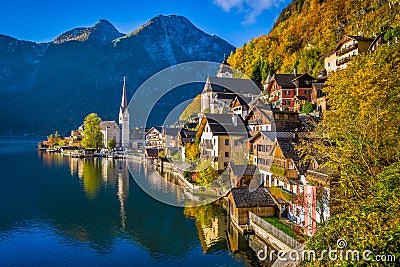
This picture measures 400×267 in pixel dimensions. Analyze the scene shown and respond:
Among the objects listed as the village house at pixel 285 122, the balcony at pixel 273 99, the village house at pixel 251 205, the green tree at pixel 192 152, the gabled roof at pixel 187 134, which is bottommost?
the village house at pixel 251 205

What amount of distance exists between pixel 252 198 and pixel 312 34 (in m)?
43.9

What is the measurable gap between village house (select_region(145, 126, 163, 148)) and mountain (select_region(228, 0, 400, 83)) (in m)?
24.6

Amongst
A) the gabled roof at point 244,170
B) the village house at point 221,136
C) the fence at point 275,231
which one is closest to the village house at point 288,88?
the village house at point 221,136

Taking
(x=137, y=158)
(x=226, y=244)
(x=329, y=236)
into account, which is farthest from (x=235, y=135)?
(x=137, y=158)

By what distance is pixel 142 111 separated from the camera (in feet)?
448

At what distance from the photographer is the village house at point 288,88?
4122 cm

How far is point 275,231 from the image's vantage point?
1752 cm

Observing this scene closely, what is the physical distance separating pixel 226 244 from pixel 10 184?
3366 cm

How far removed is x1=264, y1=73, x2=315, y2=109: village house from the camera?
4122 centimetres

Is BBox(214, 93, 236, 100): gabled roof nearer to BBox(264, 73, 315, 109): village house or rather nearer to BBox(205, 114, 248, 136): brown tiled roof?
BBox(264, 73, 315, 109): village house

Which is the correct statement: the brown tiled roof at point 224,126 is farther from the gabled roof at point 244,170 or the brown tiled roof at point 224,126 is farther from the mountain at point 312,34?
the mountain at point 312,34

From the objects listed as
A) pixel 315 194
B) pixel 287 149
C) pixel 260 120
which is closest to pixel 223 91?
pixel 260 120

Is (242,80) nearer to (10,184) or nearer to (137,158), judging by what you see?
(137,158)

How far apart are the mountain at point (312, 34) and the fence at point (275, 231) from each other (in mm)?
26419
